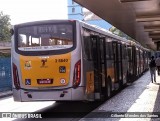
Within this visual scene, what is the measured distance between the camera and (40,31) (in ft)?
39.0

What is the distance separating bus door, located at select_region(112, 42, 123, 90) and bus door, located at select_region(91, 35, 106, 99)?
11.2 feet

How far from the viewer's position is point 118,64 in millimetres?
19375

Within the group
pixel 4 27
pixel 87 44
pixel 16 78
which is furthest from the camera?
pixel 4 27

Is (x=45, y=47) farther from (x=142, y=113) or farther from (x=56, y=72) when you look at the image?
(x=142, y=113)

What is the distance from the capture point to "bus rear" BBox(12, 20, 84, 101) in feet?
37.6

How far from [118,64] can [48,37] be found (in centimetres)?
812

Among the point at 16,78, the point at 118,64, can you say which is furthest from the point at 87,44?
the point at 118,64

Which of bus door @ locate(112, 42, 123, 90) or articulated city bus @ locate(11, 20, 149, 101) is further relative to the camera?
bus door @ locate(112, 42, 123, 90)

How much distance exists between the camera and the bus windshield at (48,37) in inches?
463

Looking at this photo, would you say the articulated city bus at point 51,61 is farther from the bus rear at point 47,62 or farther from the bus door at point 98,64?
the bus door at point 98,64

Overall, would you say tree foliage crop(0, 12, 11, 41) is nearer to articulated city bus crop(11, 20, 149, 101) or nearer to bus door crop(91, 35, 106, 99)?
bus door crop(91, 35, 106, 99)

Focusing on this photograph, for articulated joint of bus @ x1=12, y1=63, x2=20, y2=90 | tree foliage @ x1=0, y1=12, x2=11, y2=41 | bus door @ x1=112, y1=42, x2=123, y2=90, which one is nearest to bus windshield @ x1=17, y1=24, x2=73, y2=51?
articulated joint of bus @ x1=12, y1=63, x2=20, y2=90

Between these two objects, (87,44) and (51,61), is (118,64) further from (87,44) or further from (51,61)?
(51,61)

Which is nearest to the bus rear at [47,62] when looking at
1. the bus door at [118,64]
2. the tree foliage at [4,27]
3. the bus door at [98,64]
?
the bus door at [98,64]
